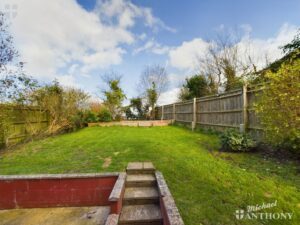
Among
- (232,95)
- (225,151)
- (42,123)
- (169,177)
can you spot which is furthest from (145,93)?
(169,177)

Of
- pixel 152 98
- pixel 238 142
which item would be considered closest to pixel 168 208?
pixel 238 142

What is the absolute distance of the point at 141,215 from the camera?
253cm

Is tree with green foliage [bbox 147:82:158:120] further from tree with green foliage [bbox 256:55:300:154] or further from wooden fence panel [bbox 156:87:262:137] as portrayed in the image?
tree with green foliage [bbox 256:55:300:154]

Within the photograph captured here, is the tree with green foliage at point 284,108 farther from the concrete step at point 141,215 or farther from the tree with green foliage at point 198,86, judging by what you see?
the tree with green foliage at point 198,86

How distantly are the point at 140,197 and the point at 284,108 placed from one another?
11.7 feet

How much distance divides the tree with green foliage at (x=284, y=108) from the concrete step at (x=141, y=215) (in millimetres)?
3220

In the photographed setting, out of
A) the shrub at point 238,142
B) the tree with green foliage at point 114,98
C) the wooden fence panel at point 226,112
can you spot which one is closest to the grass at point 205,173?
the shrub at point 238,142

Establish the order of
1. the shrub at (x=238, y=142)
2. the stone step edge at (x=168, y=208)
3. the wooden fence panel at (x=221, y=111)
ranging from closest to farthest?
A: the stone step edge at (x=168, y=208)
the shrub at (x=238, y=142)
the wooden fence panel at (x=221, y=111)

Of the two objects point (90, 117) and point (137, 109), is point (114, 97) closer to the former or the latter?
point (90, 117)

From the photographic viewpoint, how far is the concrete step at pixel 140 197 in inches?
111

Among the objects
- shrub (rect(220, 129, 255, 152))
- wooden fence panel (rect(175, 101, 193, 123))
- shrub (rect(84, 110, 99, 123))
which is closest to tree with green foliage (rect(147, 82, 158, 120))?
wooden fence panel (rect(175, 101, 193, 123))

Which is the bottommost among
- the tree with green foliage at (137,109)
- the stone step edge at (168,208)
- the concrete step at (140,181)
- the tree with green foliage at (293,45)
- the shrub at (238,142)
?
the concrete step at (140,181)

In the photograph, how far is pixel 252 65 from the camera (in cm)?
1445

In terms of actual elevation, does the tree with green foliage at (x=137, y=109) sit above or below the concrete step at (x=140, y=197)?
above
